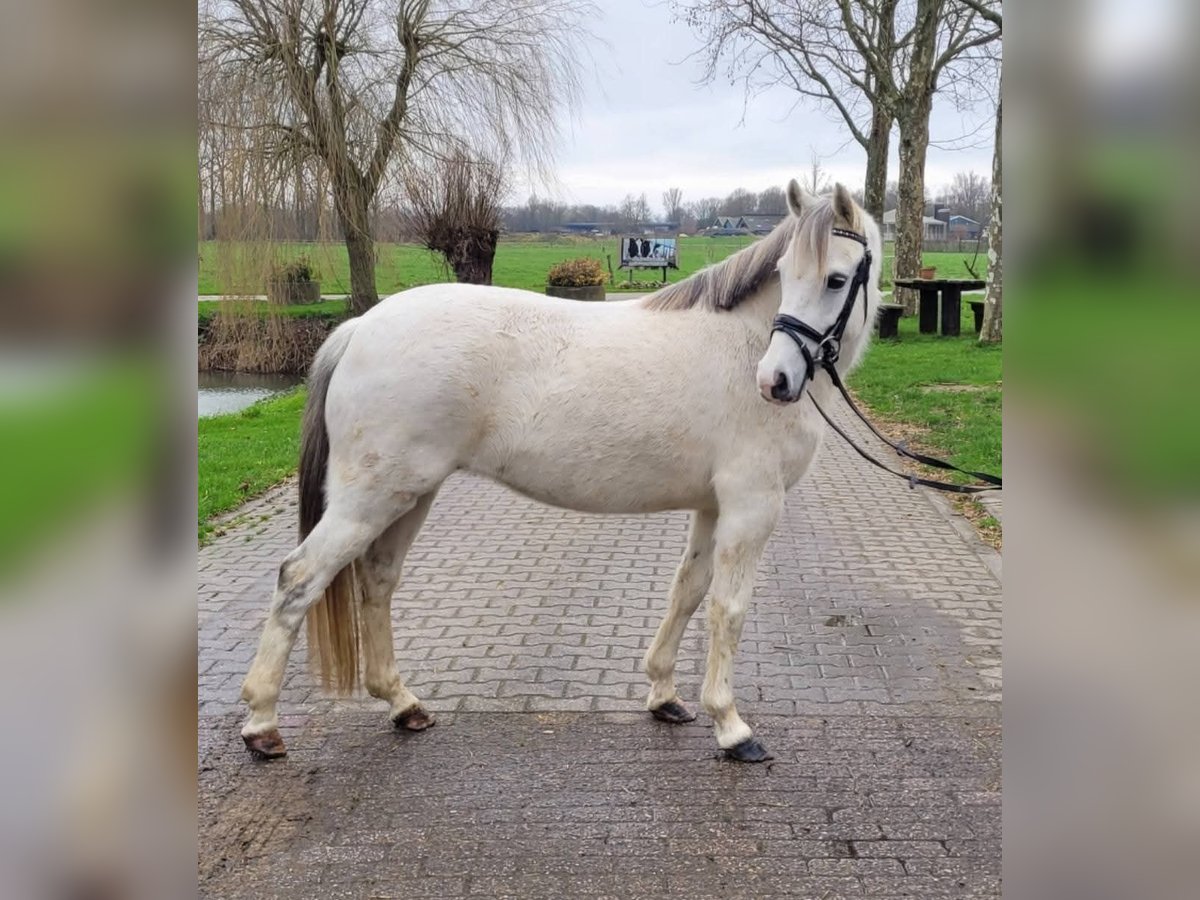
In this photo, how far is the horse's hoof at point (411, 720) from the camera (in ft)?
12.8

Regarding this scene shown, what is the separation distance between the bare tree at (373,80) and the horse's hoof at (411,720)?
11296 millimetres

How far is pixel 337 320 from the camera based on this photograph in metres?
18.7

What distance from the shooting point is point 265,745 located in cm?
362

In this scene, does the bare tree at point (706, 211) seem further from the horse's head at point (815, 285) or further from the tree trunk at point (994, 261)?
the horse's head at point (815, 285)

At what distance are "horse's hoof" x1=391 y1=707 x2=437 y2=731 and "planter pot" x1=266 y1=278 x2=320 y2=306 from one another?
10.4 m

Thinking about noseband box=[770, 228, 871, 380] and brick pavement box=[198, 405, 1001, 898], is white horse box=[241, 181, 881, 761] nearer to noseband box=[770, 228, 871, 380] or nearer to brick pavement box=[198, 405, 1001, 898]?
noseband box=[770, 228, 871, 380]

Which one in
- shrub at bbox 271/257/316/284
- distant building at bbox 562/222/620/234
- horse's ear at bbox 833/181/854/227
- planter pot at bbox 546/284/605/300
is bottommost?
horse's ear at bbox 833/181/854/227

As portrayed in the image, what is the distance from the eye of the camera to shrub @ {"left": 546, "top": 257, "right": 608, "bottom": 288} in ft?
80.1

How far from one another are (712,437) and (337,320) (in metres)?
16.2

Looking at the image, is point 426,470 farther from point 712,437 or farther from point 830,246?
point 830,246

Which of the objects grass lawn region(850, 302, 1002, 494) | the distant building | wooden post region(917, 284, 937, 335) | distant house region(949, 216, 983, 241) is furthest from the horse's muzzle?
distant house region(949, 216, 983, 241)
